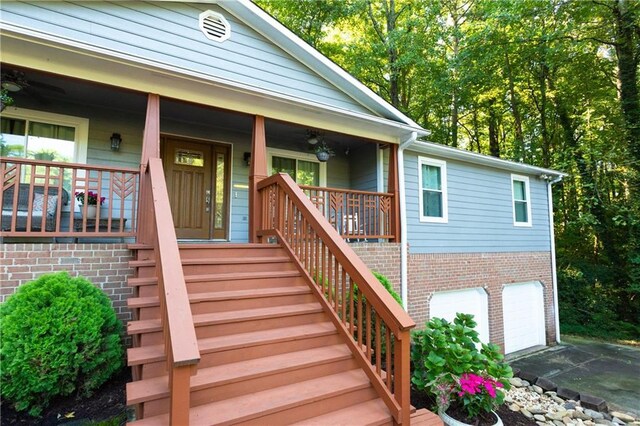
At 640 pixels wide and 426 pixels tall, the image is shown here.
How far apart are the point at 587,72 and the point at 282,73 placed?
41.8 feet

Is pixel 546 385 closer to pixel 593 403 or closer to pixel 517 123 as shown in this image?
pixel 593 403

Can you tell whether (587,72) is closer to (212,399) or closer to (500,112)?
(500,112)

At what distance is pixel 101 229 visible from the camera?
192 inches

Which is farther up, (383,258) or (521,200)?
(521,200)

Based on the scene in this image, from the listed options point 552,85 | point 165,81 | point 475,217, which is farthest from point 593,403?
point 552,85

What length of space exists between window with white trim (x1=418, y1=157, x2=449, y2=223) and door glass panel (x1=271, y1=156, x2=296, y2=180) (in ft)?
9.51

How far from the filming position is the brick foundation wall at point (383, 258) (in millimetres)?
5935

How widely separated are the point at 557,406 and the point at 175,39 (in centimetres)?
813

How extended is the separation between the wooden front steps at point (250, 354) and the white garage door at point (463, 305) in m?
4.73

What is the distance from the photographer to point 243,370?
261cm

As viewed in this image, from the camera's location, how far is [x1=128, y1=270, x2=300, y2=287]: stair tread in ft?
10.2

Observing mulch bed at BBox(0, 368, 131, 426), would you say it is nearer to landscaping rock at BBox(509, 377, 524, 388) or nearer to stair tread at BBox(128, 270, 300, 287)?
stair tread at BBox(128, 270, 300, 287)

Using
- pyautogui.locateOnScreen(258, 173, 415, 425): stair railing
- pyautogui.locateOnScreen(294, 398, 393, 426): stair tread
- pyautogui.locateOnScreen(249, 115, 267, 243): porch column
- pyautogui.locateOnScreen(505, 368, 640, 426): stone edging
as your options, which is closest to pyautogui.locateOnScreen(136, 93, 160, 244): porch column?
pyautogui.locateOnScreen(249, 115, 267, 243): porch column

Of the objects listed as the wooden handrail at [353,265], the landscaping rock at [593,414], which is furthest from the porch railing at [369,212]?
the landscaping rock at [593,414]
